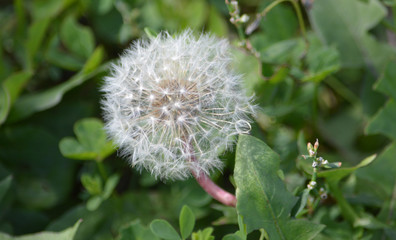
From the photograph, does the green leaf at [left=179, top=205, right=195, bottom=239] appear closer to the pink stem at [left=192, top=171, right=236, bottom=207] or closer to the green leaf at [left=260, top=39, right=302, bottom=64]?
the pink stem at [left=192, top=171, right=236, bottom=207]

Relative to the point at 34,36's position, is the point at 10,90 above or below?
below

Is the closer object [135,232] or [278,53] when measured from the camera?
[135,232]

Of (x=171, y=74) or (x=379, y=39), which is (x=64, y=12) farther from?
(x=379, y=39)

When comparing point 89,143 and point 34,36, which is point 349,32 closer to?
point 89,143

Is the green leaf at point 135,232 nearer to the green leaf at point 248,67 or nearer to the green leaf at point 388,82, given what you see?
the green leaf at point 248,67

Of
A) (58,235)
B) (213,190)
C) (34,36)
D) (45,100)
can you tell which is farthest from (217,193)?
(34,36)

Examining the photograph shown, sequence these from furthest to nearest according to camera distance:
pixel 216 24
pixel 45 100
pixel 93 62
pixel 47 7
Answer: pixel 47 7 < pixel 216 24 < pixel 45 100 < pixel 93 62

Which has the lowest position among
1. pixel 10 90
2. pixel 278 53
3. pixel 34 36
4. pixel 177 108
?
pixel 278 53
